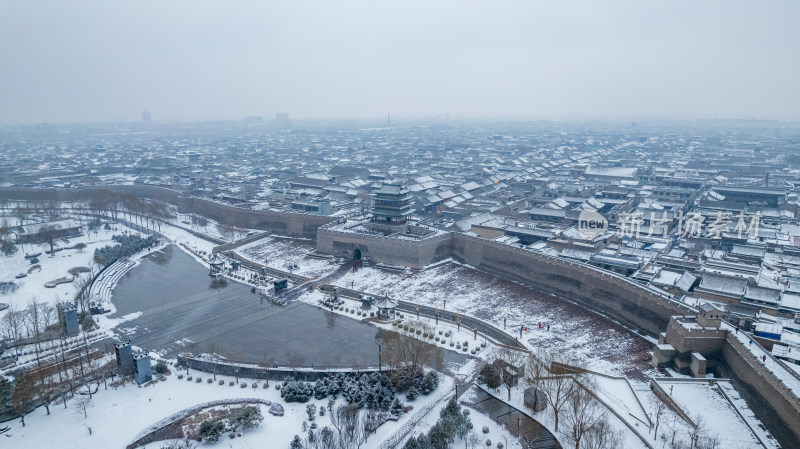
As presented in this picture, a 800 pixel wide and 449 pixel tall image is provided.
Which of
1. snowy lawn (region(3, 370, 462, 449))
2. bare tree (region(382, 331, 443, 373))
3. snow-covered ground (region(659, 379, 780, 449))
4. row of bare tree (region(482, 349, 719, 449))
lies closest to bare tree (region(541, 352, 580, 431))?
row of bare tree (region(482, 349, 719, 449))

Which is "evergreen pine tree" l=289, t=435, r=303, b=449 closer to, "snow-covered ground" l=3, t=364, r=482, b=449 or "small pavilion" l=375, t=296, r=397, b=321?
"snow-covered ground" l=3, t=364, r=482, b=449

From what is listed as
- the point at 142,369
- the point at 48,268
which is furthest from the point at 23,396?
the point at 48,268

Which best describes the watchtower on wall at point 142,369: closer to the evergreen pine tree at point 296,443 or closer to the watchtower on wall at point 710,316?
the evergreen pine tree at point 296,443

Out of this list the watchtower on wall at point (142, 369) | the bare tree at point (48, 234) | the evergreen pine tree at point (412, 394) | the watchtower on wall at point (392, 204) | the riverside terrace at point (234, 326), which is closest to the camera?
the evergreen pine tree at point (412, 394)

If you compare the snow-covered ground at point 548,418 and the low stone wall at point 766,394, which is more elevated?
the low stone wall at point 766,394

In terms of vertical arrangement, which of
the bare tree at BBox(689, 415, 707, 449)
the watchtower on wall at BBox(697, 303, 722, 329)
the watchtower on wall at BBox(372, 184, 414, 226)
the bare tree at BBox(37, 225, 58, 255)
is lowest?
the bare tree at BBox(689, 415, 707, 449)

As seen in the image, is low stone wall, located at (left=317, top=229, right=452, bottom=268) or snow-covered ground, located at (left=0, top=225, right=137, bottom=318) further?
low stone wall, located at (left=317, top=229, right=452, bottom=268)

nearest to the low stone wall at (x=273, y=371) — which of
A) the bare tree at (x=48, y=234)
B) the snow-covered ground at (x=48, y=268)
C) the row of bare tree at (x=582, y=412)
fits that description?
the row of bare tree at (x=582, y=412)
